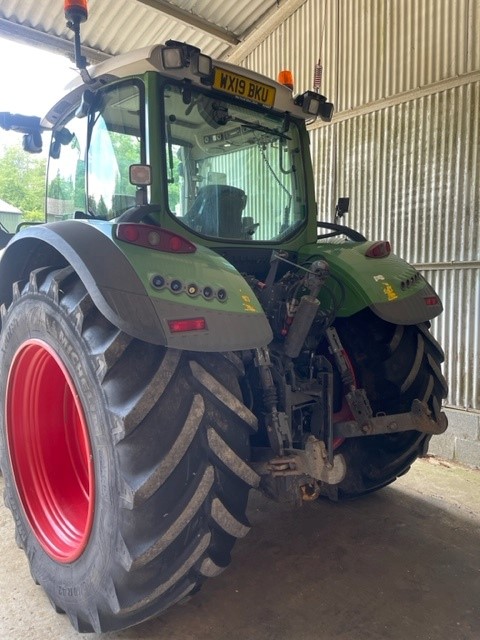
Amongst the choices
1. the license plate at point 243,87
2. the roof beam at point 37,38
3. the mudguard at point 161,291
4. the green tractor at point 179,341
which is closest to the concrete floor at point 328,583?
the green tractor at point 179,341

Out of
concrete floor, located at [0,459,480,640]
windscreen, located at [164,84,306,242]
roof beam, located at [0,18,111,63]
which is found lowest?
concrete floor, located at [0,459,480,640]

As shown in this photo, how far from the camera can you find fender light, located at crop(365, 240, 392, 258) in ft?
8.59

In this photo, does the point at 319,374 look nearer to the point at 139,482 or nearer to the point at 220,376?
the point at 220,376

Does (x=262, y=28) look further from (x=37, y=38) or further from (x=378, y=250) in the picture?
(x=378, y=250)

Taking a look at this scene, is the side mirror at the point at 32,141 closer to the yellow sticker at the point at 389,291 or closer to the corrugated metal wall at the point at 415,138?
the yellow sticker at the point at 389,291

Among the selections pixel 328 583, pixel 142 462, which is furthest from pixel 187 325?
pixel 328 583

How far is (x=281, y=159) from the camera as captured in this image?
2.71 meters

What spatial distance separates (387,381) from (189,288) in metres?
1.34

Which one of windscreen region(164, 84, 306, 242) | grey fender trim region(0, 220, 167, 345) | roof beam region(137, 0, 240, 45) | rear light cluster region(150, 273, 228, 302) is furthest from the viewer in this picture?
roof beam region(137, 0, 240, 45)

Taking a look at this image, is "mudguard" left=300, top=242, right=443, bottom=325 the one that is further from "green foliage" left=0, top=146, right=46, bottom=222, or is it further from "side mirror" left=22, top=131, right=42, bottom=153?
"green foliage" left=0, top=146, right=46, bottom=222

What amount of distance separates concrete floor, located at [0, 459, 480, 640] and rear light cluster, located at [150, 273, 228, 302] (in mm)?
1222

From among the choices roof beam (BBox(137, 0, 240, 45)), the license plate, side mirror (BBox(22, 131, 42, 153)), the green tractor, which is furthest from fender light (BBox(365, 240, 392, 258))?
roof beam (BBox(137, 0, 240, 45))

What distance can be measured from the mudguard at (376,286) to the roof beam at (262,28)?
3873 millimetres

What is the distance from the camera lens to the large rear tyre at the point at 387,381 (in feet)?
8.25
